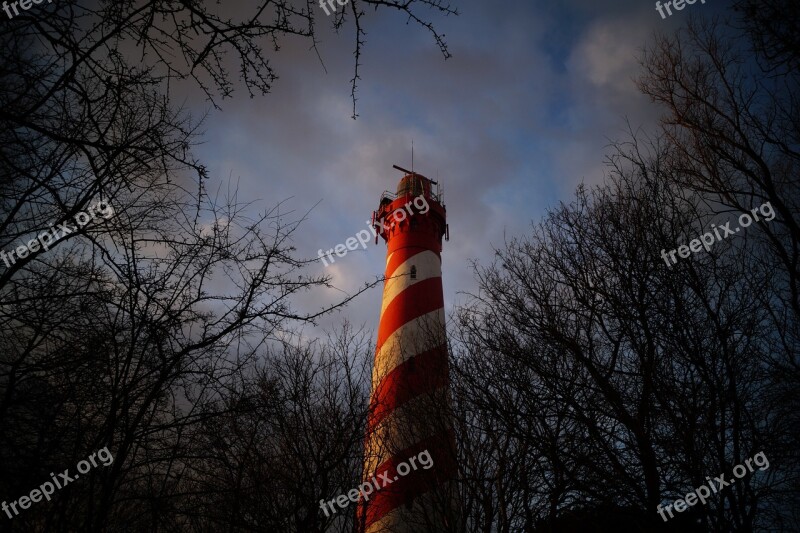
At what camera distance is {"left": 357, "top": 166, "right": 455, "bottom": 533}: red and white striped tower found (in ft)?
26.2

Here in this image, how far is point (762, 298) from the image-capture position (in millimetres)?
5449

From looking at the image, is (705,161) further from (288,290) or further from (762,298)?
(288,290)

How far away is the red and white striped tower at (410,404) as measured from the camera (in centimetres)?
798

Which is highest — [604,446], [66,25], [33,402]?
[66,25]

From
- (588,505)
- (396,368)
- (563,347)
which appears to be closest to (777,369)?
(563,347)

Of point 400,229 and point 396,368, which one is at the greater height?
point 400,229

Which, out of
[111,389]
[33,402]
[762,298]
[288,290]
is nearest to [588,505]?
[762,298]

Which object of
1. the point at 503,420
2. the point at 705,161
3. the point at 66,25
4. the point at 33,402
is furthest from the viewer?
the point at 503,420

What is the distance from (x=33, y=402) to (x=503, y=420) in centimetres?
580

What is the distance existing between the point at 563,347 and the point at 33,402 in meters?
5.89

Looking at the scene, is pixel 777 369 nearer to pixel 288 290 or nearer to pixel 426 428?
pixel 426 428

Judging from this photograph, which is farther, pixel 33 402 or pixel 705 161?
pixel 705 161

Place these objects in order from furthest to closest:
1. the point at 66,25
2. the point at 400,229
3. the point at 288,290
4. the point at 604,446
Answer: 1. the point at 400,229
2. the point at 604,446
3. the point at 288,290
4. the point at 66,25

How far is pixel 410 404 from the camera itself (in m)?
9.12
